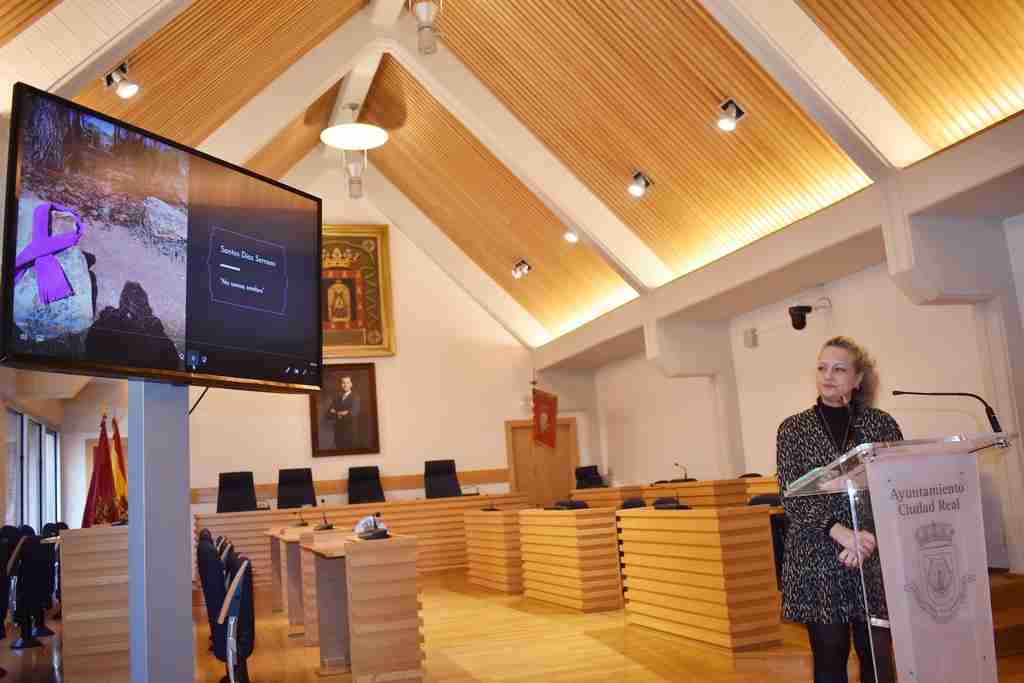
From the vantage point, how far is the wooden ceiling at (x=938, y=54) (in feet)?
18.7

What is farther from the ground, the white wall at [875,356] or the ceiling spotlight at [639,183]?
the ceiling spotlight at [639,183]

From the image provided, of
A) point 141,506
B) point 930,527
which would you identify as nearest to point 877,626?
point 930,527

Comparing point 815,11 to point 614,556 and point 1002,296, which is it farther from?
point 614,556

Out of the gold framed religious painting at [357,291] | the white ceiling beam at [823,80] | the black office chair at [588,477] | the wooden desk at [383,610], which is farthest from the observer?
the gold framed religious painting at [357,291]

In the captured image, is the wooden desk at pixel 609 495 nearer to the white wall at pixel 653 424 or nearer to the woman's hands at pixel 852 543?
the white wall at pixel 653 424

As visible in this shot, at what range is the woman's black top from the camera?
8.14 feet

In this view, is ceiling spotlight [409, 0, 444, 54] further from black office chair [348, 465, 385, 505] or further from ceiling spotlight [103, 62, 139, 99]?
black office chair [348, 465, 385, 505]

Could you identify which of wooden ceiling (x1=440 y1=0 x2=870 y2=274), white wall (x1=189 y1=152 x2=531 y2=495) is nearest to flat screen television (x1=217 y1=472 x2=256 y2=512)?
white wall (x1=189 y1=152 x2=531 y2=495)

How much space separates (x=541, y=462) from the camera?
1410 centimetres

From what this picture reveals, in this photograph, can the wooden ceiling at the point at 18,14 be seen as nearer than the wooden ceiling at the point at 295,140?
Yes

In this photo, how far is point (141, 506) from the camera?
2.97 m

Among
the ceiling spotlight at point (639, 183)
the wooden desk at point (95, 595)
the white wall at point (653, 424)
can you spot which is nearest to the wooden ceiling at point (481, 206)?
the white wall at point (653, 424)

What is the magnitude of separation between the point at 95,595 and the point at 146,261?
4513 mm

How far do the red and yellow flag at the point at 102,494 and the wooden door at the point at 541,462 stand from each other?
6602mm
